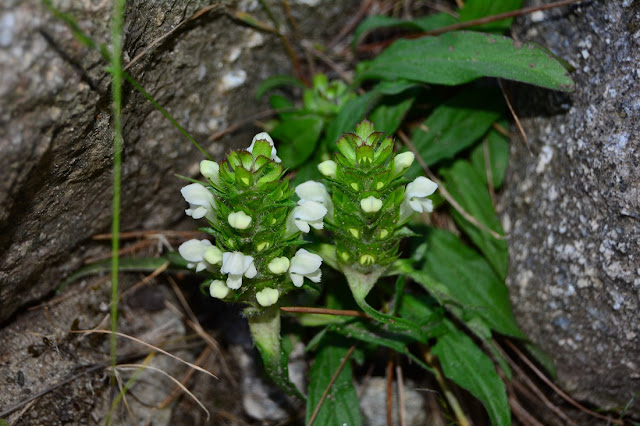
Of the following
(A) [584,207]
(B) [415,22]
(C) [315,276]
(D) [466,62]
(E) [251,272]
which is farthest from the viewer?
(B) [415,22]

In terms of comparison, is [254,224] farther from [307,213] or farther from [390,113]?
[390,113]

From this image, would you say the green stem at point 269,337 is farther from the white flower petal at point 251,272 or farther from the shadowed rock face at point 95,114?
the shadowed rock face at point 95,114

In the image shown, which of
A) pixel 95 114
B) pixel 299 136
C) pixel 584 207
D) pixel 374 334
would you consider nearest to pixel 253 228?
pixel 95 114

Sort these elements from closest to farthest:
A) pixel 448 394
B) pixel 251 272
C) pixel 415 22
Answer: pixel 251 272, pixel 448 394, pixel 415 22

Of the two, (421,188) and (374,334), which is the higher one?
(421,188)

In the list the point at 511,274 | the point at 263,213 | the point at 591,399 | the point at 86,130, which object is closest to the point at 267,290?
the point at 263,213

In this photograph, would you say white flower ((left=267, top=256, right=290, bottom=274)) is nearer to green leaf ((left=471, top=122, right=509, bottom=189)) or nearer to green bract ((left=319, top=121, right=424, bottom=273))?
green bract ((left=319, top=121, right=424, bottom=273))
